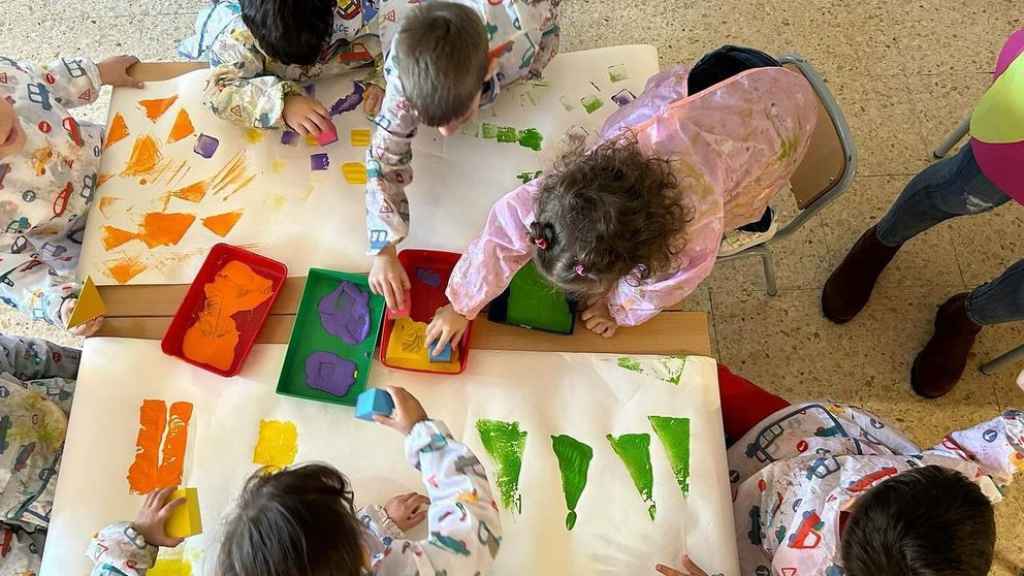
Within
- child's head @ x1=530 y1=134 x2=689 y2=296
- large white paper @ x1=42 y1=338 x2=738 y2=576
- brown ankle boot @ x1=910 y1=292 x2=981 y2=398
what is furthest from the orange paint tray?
brown ankle boot @ x1=910 y1=292 x2=981 y2=398

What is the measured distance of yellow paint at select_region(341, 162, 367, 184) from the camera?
1237 mm

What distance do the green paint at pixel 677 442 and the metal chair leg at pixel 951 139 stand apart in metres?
1.28

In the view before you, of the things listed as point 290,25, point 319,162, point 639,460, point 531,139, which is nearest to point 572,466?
point 639,460

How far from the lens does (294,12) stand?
1.13 metres

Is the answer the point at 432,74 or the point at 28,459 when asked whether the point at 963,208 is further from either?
the point at 28,459

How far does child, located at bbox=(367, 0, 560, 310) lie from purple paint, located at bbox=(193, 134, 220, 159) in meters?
0.32

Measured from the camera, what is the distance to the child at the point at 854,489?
802mm

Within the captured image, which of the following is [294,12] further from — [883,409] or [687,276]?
[883,409]

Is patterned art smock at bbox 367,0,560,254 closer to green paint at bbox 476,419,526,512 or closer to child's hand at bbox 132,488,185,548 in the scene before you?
green paint at bbox 476,419,526,512

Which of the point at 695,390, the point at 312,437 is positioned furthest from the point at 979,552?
the point at 312,437

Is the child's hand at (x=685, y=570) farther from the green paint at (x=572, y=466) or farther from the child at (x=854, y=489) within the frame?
the green paint at (x=572, y=466)

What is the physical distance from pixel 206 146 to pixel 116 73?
23cm

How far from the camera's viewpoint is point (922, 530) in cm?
79

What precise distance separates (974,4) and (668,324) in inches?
66.8
